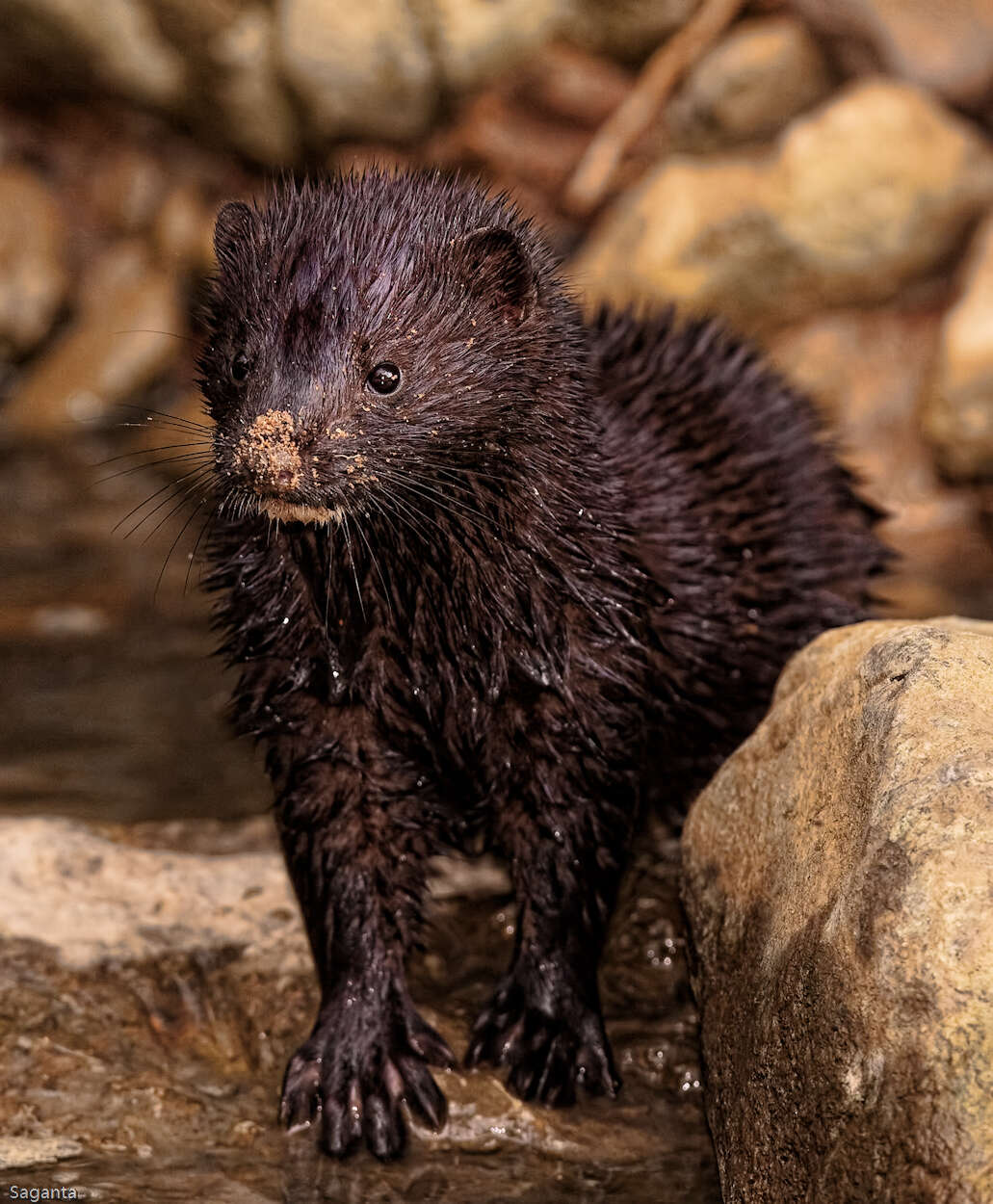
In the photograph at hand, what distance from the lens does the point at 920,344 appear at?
8867 millimetres

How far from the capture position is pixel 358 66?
9.84 metres

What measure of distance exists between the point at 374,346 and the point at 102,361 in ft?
26.0

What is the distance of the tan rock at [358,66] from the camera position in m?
Result: 9.65

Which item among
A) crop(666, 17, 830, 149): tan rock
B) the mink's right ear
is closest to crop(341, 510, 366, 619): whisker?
the mink's right ear

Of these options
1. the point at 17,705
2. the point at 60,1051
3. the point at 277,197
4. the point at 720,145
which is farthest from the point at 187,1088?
the point at 720,145

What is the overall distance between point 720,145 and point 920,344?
5.90ft

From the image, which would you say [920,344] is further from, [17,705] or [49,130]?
[49,130]

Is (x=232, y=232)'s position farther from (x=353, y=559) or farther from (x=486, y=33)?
(x=486, y=33)

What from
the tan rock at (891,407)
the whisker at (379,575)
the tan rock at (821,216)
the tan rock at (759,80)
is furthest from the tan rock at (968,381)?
the whisker at (379,575)

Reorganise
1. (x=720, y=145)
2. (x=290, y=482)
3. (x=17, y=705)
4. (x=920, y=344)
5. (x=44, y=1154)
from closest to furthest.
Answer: (x=290, y=482) < (x=44, y=1154) < (x=17, y=705) < (x=920, y=344) < (x=720, y=145)

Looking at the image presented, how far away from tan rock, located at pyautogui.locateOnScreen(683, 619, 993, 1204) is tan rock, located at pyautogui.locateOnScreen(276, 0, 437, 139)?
735 cm

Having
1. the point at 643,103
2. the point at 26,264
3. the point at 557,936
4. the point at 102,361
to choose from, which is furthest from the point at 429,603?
the point at 26,264

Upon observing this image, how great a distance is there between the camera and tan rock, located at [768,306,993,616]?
8.44m

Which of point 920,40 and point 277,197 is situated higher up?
point 920,40
